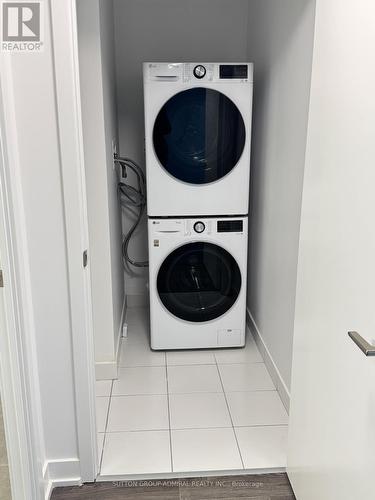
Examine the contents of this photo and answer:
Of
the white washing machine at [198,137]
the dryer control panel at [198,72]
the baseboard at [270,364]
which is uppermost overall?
the dryer control panel at [198,72]

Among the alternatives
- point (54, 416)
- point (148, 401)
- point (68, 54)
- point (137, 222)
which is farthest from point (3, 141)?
point (137, 222)

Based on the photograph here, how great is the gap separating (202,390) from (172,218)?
1.00 meters

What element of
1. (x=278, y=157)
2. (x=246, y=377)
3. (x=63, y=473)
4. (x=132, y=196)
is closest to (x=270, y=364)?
(x=246, y=377)

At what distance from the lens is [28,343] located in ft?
5.47

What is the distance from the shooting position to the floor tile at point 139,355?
2852mm

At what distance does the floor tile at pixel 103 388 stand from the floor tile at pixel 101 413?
60mm

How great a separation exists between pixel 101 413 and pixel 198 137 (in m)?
1.61

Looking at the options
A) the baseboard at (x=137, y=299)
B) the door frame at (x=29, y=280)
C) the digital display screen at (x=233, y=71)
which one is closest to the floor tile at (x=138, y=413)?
the door frame at (x=29, y=280)

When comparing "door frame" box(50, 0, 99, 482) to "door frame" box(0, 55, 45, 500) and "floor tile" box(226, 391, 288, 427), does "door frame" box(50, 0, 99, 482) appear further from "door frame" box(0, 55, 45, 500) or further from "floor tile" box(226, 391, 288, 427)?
"floor tile" box(226, 391, 288, 427)

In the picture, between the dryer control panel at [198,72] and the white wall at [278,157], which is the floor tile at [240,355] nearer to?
the white wall at [278,157]

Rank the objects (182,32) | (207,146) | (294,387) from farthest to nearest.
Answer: (182,32)
(207,146)
(294,387)

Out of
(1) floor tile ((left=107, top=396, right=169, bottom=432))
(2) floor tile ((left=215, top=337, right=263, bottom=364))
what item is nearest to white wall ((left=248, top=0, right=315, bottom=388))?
(2) floor tile ((left=215, top=337, right=263, bottom=364))

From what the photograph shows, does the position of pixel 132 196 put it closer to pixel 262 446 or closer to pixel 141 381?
pixel 141 381

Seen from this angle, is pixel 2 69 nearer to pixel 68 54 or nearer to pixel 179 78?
pixel 68 54
